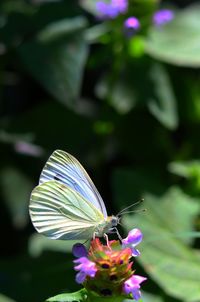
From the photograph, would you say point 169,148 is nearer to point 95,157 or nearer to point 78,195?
point 95,157

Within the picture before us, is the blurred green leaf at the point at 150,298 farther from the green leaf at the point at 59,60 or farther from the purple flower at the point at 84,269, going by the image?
the purple flower at the point at 84,269

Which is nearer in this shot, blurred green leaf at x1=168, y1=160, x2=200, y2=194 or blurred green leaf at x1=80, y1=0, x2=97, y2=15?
blurred green leaf at x1=168, y1=160, x2=200, y2=194

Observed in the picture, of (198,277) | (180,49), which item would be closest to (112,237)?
(198,277)

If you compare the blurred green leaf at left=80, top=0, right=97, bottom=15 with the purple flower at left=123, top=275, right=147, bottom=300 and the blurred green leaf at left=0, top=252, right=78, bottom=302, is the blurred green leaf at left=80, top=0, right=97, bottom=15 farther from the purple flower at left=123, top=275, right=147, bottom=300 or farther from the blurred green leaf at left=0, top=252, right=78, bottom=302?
the purple flower at left=123, top=275, right=147, bottom=300

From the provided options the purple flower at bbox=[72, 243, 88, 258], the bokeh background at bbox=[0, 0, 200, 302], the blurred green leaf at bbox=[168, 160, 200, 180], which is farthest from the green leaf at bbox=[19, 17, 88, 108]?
the purple flower at bbox=[72, 243, 88, 258]

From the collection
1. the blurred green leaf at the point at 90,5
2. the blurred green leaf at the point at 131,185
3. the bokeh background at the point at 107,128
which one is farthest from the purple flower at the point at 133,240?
the blurred green leaf at the point at 90,5

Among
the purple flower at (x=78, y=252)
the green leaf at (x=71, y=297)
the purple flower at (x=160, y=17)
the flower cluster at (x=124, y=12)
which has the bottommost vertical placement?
the green leaf at (x=71, y=297)

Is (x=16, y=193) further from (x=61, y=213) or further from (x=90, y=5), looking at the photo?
(x=61, y=213)
